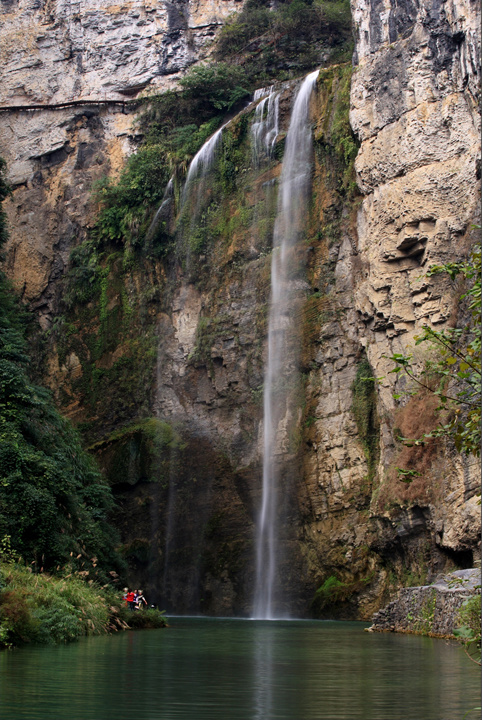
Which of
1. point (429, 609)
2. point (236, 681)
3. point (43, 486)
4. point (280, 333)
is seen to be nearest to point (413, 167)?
point (280, 333)

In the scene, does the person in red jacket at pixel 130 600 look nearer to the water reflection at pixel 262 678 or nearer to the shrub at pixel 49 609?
the shrub at pixel 49 609

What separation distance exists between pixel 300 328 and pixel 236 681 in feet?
68.5

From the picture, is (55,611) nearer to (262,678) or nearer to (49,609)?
(49,609)

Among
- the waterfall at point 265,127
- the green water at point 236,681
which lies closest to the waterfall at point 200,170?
the waterfall at point 265,127

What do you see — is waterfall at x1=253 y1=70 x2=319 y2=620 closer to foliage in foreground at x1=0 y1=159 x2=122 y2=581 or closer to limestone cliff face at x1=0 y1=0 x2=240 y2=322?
foliage in foreground at x1=0 y1=159 x2=122 y2=581

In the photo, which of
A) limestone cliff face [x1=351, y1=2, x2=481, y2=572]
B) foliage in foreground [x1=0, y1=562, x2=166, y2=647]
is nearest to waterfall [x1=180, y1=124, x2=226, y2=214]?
limestone cliff face [x1=351, y1=2, x2=481, y2=572]

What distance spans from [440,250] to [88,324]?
15.8m

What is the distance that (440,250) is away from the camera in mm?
23641

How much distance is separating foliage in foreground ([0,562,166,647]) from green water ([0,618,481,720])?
50 centimetres

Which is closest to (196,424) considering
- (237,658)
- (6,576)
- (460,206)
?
(460,206)

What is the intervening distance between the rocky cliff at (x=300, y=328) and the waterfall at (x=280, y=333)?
16.2 inches

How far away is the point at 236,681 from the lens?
7.75 m

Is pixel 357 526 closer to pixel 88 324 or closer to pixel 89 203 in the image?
pixel 88 324

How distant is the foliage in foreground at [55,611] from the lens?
1183cm
